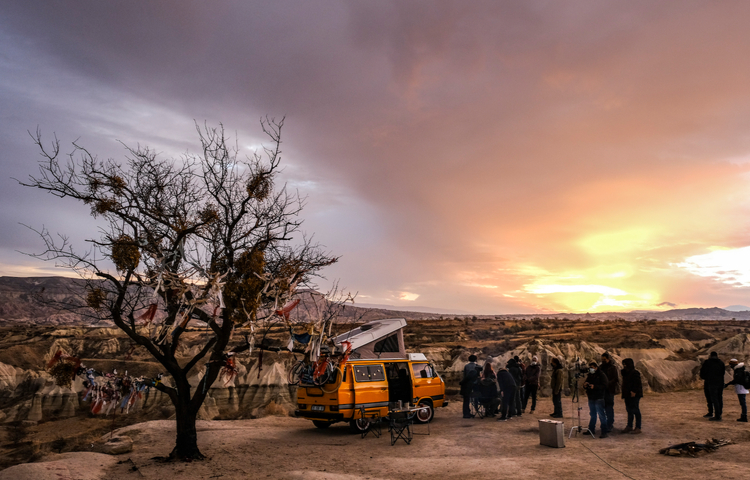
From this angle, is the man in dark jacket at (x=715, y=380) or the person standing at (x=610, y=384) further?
the man in dark jacket at (x=715, y=380)

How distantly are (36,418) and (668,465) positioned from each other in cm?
4392

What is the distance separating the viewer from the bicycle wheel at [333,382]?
1453 cm

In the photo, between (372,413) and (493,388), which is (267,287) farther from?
(493,388)

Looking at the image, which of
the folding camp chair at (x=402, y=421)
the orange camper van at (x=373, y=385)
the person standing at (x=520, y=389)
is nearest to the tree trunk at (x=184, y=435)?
the orange camper van at (x=373, y=385)

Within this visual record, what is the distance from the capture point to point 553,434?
12188 mm

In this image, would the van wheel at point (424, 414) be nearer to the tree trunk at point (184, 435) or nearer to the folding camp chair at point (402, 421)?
the folding camp chair at point (402, 421)

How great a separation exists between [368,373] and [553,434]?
5.89 meters

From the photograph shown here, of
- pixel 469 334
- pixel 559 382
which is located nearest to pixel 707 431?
pixel 559 382

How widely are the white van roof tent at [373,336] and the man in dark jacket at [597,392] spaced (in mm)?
7344

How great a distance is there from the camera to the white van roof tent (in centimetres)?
1752

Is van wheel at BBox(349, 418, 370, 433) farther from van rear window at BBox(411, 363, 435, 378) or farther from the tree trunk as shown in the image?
the tree trunk

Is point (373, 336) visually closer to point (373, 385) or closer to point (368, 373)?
point (368, 373)

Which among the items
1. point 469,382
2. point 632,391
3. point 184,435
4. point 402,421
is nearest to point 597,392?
point 632,391

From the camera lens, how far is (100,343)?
195ft
